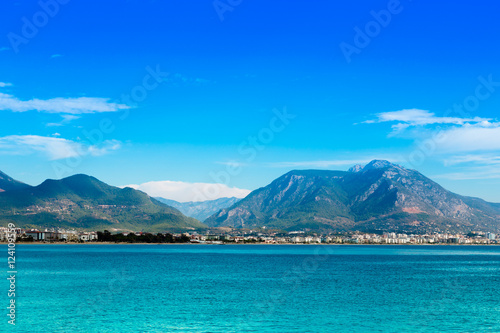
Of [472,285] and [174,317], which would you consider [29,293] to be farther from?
[472,285]

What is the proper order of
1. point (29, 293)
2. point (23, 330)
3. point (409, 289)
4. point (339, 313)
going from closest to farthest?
1. point (23, 330)
2. point (339, 313)
3. point (29, 293)
4. point (409, 289)

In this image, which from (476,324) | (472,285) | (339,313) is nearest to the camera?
(476,324)

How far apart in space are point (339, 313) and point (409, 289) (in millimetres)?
26245

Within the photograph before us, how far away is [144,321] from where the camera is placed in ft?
144

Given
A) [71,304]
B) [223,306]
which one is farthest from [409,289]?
[71,304]

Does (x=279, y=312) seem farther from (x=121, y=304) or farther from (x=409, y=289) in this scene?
Answer: (x=409, y=289)

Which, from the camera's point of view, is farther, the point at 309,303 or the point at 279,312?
the point at 309,303

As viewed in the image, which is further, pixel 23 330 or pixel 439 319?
pixel 439 319

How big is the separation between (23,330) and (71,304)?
506 inches

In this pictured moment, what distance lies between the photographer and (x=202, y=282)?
78.3 m

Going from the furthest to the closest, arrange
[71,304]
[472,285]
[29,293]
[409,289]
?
[472,285]
[409,289]
[29,293]
[71,304]

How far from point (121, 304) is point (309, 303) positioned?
20.8 metres

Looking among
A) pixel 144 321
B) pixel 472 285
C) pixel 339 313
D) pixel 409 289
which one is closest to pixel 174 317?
pixel 144 321

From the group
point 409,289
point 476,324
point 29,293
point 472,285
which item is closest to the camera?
point 476,324
